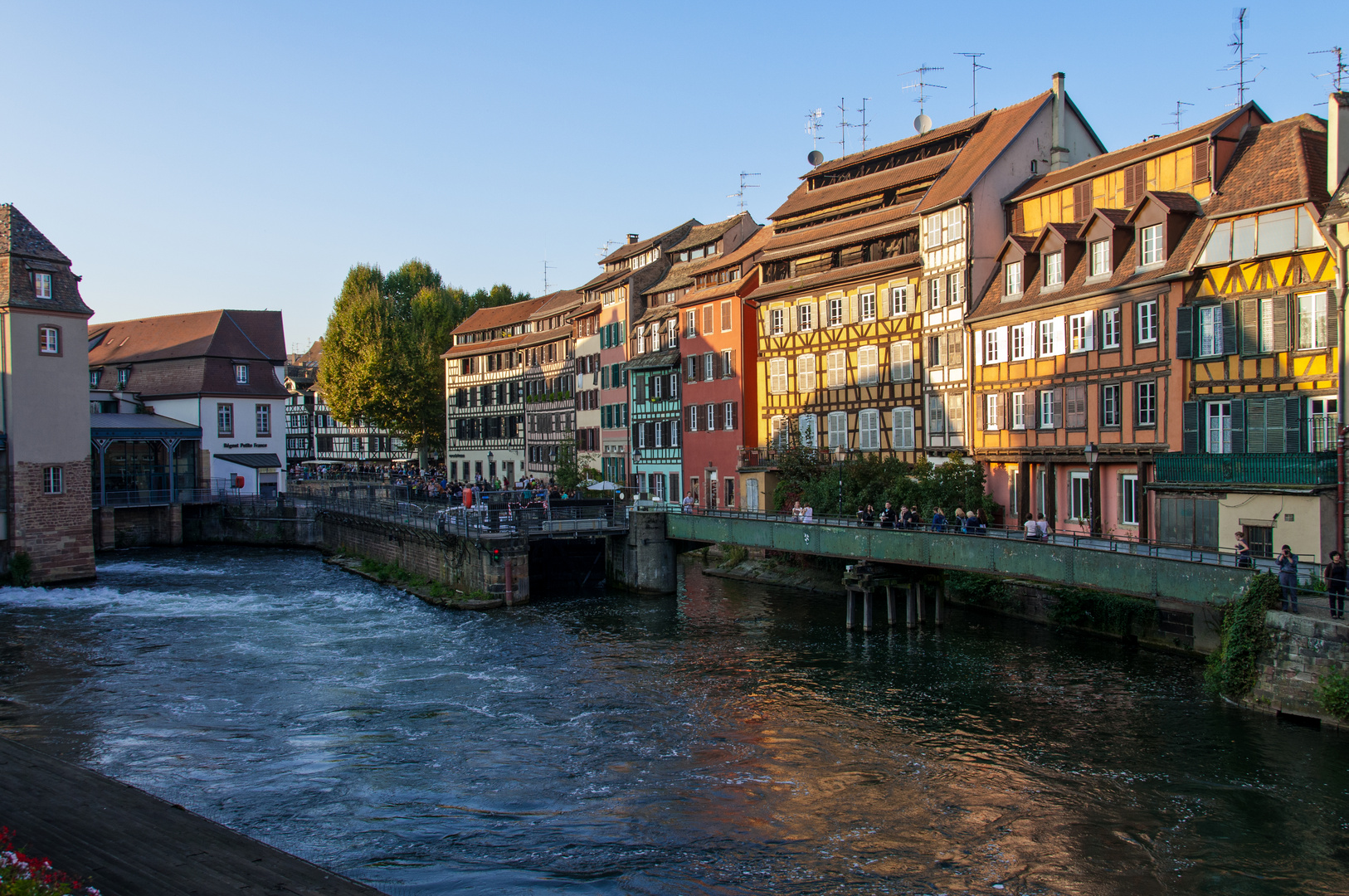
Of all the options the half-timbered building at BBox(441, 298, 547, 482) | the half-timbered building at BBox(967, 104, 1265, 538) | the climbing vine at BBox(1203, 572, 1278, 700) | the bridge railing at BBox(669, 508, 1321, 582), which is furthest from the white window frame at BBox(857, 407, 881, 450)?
the half-timbered building at BBox(441, 298, 547, 482)

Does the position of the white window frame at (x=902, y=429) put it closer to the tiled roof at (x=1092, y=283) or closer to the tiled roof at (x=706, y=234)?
the tiled roof at (x=1092, y=283)

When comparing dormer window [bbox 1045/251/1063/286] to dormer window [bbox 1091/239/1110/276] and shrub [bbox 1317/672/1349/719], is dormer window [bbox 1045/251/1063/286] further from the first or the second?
shrub [bbox 1317/672/1349/719]

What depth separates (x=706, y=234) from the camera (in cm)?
5353

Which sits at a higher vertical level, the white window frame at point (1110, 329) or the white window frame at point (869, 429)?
the white window frame at point (1110, 329)

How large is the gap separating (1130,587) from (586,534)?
19689 millimetres

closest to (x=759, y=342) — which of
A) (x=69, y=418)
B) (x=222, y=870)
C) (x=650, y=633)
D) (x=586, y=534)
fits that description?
(x=586, y=534)

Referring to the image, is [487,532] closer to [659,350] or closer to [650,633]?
[650,633]

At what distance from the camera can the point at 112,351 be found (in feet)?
213

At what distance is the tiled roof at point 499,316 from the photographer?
74125mm

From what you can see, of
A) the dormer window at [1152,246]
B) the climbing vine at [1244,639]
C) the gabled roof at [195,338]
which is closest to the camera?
the climbing vine at [1244,639]

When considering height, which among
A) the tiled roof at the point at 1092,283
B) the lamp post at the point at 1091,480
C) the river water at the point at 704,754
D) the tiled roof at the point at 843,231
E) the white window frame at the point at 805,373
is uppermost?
the tiled roof at the point at 843,231

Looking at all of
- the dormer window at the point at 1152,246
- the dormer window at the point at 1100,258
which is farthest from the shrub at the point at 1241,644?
the dormer window at the point at 1100,258

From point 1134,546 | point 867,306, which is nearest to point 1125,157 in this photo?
point 867,306

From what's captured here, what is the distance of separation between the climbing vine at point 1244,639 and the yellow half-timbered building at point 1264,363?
13.9 ft
